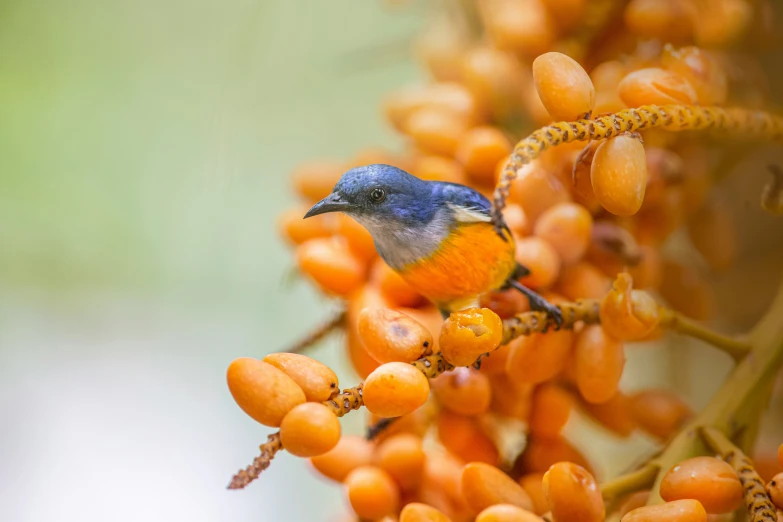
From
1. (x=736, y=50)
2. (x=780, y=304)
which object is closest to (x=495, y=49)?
(x=736, y=50)

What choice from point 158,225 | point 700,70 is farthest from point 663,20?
point 158,225

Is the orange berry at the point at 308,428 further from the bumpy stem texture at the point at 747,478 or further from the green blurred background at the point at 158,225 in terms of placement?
the green blurred background at the point at 158,225

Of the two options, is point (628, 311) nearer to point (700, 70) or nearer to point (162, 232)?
point (700, 70)

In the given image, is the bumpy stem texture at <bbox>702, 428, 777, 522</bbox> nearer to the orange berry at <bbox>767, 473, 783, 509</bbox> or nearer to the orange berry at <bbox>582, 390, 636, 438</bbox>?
the orange berry at <bbox>767, 473, 783, 509</bbox>

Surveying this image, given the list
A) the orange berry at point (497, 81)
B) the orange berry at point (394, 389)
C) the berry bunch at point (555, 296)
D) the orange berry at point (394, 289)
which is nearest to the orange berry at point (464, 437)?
the berry bunch at point (555, 296)

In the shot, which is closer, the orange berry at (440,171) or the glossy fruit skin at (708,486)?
the glossy fruit skin at (708,486)

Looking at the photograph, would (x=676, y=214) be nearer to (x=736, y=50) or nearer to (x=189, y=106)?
(x=736, y=50)

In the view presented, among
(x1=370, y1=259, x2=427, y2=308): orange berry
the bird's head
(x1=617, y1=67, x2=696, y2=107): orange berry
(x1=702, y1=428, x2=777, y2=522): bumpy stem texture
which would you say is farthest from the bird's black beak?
(x1=702, y1=428, x2=777, y2=522): bumpy stem texture
